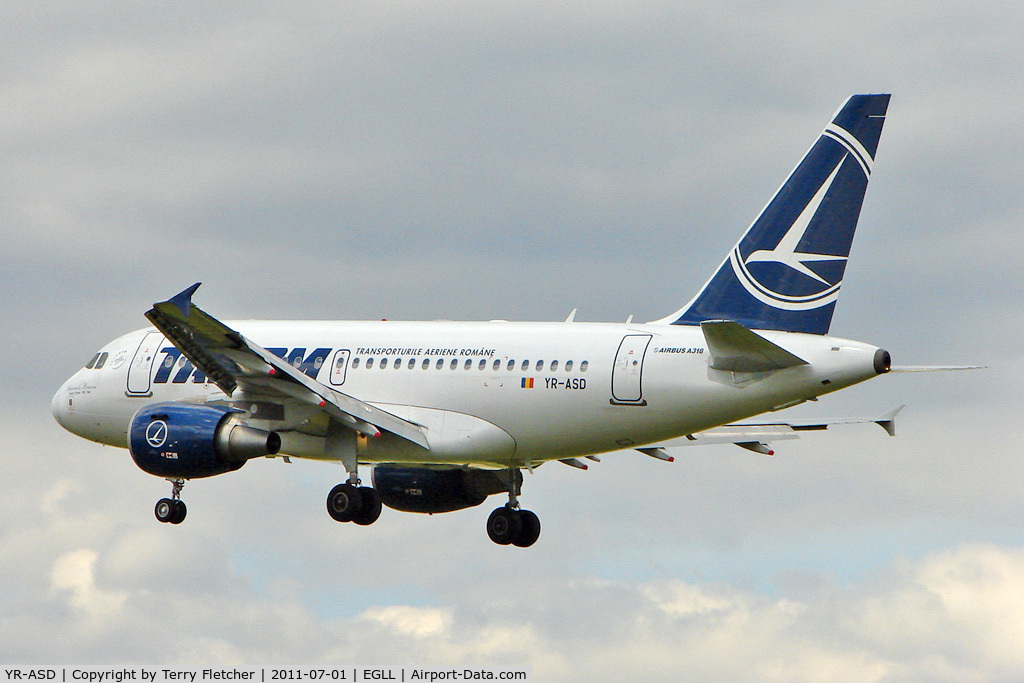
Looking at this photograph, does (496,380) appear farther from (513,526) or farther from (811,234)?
(811,234)

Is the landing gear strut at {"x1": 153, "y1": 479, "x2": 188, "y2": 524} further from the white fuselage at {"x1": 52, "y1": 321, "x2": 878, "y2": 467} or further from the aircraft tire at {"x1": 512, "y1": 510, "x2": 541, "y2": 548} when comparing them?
the aircraft tire at {"x1": 512, "y1": 510, "x2": 541, "y2": 548}

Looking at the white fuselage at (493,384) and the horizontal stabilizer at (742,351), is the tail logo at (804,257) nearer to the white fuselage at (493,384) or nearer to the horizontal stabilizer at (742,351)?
the white fuselage at (493,384)

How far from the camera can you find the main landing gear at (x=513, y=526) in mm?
44438

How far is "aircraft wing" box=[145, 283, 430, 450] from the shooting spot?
121ft

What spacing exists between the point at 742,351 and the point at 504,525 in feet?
37.1

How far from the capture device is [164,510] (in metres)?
44.2

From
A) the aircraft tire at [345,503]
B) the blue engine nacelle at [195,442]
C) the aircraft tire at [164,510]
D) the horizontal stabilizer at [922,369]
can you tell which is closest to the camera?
the horizontal stabilizer at [922,369]

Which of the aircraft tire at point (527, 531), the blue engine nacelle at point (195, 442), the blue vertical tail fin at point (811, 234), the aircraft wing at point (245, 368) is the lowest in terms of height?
the aircraft tire at point (527, 531)

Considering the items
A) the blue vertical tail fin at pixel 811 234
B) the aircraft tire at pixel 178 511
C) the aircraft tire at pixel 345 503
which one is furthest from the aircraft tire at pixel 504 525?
the blue vertical tail fin at pixel 811 234

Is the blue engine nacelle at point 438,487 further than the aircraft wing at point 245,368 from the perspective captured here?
Yes

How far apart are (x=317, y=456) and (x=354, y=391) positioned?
1.95 meters

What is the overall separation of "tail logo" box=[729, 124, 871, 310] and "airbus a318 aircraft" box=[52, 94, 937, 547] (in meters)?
0.03

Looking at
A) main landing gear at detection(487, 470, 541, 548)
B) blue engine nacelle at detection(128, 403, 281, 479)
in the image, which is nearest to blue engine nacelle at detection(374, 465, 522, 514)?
main landing gear at detection(487, 470, 541, 548)

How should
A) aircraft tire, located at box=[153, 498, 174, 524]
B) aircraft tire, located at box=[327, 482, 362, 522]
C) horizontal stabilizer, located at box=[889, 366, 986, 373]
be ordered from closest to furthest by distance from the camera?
horizontal stabilizer, located at box=[889, 366, 986, 373]
aircraft tire, located at box=[327, 482, 362, 522]
aircraft tire, located at box=[153, 498, 174, 524]
